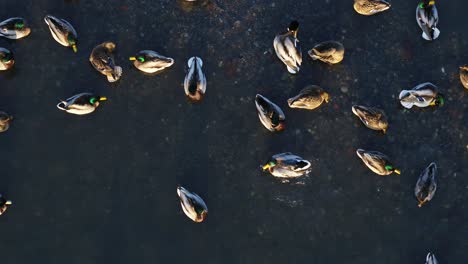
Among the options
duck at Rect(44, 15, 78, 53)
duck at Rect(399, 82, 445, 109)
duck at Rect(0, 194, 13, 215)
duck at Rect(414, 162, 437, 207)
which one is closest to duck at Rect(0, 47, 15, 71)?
duck at Rect(44, 15, 78, 53)

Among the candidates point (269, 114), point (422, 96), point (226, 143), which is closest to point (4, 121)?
point (226, 143)

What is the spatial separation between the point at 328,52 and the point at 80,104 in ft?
11.9

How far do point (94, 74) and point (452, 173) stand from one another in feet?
18.1

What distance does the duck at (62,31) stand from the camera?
A: 7.12 m

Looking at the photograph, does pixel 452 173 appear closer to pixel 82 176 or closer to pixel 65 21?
pixel 82 176

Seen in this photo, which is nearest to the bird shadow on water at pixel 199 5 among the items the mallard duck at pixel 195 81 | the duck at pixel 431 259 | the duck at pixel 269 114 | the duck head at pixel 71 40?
the mallard duck at pixel 195 81

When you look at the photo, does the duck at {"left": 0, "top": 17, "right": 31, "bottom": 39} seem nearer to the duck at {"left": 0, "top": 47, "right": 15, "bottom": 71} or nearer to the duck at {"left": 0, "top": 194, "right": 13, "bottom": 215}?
the duck at {"left": 0, "top": 47, "right": 15, "bottom": 71}

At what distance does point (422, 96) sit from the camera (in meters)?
7.29

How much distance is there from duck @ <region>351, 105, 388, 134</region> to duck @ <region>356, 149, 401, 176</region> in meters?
0.39

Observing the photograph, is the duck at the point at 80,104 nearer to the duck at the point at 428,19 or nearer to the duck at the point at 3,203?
the duck at the point at 3,203

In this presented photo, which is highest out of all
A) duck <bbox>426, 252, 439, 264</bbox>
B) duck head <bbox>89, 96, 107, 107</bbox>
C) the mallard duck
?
the mallard duck

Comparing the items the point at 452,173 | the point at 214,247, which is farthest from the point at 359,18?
the point at 214,247

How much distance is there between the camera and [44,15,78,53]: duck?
7125 millimetres

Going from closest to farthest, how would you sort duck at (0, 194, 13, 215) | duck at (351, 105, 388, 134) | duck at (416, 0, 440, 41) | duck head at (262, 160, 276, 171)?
duck at (0, 194, 13, 215) < duck head at (262, 160, 276, 171) < duck at (351, 105, 388, 134) < duck at (416, 0, 440, 41)
